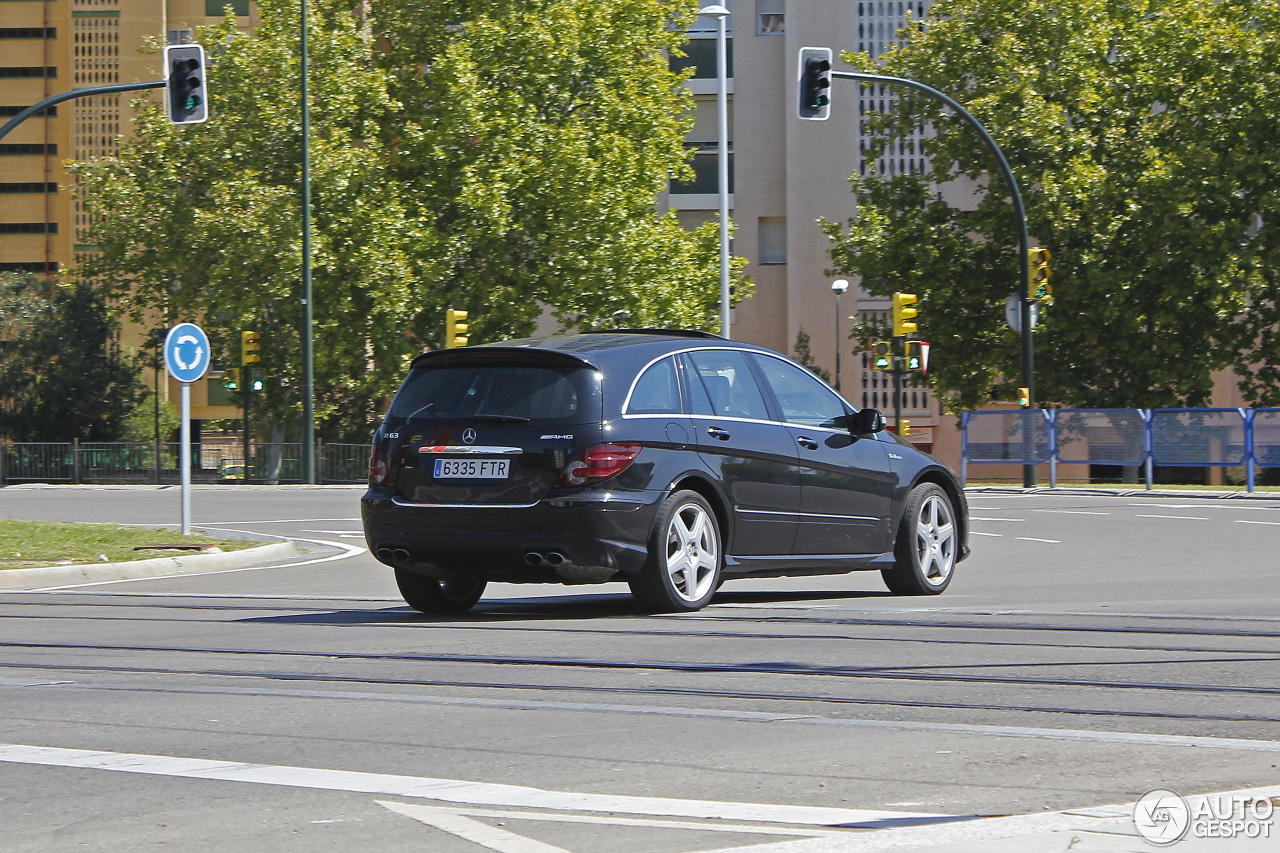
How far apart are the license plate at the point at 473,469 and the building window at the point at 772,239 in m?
50.5

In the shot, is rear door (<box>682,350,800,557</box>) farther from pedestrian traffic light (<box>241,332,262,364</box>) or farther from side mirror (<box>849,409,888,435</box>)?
pedestrian traffic light (<box>241,332,262,364</box>)

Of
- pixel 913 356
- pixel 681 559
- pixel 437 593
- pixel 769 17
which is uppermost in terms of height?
pixel 769 17

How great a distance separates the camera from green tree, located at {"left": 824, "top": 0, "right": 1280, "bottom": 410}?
143 feet

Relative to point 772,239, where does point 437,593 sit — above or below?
below

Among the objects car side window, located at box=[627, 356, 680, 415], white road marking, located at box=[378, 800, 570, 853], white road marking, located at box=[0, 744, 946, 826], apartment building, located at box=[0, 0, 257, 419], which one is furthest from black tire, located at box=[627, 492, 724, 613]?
apartment building, located at box=[0, 0, 257, 419]

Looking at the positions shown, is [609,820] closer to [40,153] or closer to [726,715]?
[726,715]

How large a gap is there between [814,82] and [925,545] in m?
16.5

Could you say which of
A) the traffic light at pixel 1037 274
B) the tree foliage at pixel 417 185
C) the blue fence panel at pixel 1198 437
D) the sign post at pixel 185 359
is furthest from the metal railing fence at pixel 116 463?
the sign post at pixel 185 359

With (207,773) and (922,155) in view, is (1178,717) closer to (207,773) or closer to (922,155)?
(207,773)

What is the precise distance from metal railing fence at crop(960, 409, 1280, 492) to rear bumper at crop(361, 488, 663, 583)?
2376cm

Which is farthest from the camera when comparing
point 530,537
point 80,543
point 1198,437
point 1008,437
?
point 1008,437

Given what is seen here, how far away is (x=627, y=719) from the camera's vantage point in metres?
6.29

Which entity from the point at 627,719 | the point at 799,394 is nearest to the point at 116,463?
the point at 799,394

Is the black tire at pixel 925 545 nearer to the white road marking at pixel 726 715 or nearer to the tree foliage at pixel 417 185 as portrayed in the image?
the white road marking at pixel 726 715
